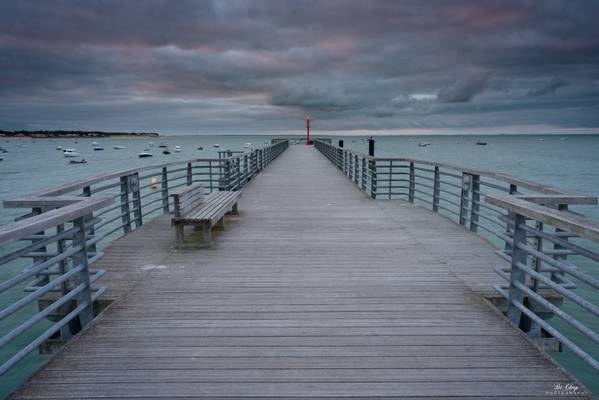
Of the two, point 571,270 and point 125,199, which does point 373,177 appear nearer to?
point 125,199

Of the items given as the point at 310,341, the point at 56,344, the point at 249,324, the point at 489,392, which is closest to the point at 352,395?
the point at 310,341

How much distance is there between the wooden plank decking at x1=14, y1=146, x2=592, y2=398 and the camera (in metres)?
2.64

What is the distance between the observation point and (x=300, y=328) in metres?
3.37

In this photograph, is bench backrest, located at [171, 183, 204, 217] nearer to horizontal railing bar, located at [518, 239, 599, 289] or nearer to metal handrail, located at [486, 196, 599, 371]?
metal handrail, located at [486, 196, 599, 371]

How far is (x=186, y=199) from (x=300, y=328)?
321cm

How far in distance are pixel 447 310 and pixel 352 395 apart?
1.59 m

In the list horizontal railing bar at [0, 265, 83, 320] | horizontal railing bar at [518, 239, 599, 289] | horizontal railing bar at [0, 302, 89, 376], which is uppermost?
horizontal railing bar at [518, 239, 599, 289]

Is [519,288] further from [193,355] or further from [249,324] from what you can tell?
[193,355]

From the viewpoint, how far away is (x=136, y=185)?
22.7 ft

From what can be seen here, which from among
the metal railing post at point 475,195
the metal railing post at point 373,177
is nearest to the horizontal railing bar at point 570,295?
the metal railing post at point 475,195

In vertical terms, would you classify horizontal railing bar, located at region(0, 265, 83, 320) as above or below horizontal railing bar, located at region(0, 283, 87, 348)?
above

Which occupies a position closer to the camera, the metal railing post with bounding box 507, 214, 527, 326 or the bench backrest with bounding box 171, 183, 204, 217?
the metal railing post with bounding box 507, 214, 527, 326

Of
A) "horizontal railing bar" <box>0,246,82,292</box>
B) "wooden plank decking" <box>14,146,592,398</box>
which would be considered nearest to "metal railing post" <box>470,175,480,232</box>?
"wooden plank decking" <box>14,146,592,398</box>

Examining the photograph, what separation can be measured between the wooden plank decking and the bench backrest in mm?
608
